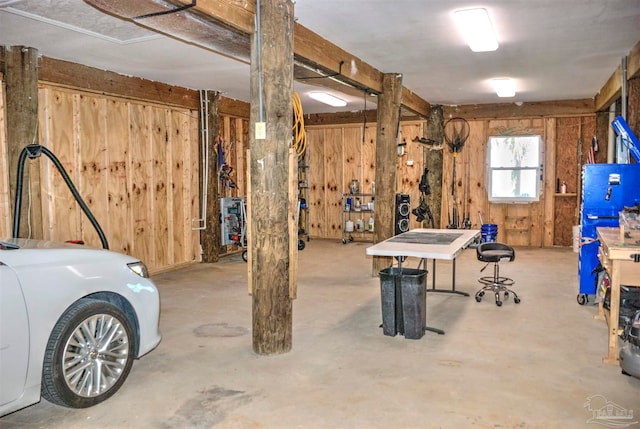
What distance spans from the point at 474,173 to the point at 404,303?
6.48 m

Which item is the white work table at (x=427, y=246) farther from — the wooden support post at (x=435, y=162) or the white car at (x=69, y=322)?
the wooden support post at (x=435, y=162)

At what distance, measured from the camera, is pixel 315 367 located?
369 centimetres

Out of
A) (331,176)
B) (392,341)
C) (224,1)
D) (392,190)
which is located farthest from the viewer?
(331,176)

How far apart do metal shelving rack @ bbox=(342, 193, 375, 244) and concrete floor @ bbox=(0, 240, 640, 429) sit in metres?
4.91

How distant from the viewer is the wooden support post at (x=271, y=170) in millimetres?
3773

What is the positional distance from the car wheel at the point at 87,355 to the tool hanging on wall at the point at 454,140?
7866 millimetres

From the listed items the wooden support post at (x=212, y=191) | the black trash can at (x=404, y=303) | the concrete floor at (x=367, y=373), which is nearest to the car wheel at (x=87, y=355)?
the concrete floor at (x=367, y=373)

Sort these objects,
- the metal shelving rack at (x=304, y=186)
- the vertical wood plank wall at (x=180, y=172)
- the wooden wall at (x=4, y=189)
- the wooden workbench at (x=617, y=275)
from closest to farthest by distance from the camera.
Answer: the wooden workbench at (x=617, y=275)
the wooden wall at (x=4, y=189)
the vertical wood plank wall at (x=180, y=172)
the metal shelving rack at (x=304, y=186)

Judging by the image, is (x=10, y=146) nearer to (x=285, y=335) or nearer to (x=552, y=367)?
(x=285, y=335)

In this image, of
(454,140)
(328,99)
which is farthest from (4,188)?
(454,140)

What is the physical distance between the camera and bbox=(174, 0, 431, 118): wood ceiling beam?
3.52 m

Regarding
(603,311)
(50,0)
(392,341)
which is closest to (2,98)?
(50,0)

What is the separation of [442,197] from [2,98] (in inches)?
304

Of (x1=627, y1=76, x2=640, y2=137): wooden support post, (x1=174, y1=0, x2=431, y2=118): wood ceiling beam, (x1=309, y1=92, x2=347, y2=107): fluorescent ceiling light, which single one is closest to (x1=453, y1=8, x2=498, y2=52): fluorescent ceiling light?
(x1=174, y1=0, x2=431, y2=118): wood ceiling beam
